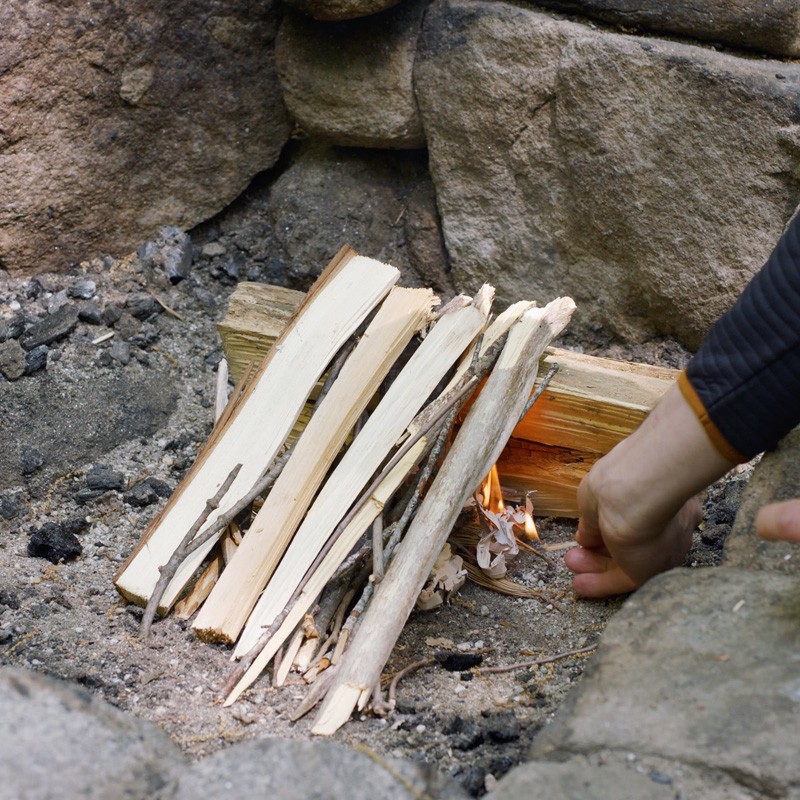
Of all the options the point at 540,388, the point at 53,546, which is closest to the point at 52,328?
the point at 53,546

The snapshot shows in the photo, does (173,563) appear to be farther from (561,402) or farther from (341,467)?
(561,402)

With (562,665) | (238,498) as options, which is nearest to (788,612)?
(562,665)

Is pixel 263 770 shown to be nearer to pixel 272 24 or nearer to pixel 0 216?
pixel 0 216

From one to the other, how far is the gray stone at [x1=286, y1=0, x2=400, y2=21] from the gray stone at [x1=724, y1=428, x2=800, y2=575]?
1973mm

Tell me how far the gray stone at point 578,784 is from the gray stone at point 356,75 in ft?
8.67

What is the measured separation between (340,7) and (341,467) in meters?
1.60

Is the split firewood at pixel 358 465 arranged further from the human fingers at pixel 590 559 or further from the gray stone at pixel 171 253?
the gray stone at pixel 171 253

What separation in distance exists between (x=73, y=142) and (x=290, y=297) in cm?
108

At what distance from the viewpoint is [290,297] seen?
3.15 m

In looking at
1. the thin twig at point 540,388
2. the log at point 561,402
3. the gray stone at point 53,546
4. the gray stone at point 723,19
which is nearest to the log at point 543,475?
the log at point 561,402

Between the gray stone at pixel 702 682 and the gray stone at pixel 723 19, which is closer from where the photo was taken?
the gray stone at pixel 702 682

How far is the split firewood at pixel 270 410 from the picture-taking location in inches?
101

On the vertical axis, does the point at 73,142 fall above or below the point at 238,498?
above

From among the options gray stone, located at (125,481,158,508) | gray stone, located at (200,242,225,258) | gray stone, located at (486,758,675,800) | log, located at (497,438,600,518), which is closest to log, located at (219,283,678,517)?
log, located at (497,438,600,518)
